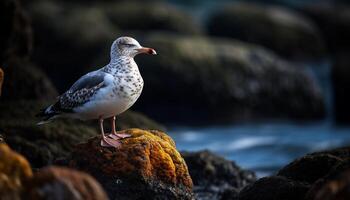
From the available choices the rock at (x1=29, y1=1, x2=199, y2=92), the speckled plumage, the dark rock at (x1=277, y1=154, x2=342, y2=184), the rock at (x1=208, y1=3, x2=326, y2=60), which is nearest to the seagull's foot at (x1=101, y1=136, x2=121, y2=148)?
the speckled plumage

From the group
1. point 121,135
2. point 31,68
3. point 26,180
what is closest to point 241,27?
point 31,68

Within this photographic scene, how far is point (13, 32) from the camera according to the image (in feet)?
38.5

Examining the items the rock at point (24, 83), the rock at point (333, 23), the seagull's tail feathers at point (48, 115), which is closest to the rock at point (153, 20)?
the rock at point (333, 23)

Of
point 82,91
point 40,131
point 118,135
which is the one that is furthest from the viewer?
point 40,131

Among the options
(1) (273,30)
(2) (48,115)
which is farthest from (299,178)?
(1) (273,30)

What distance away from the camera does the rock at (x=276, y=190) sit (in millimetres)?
8000

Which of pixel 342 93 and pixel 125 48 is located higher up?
pixel 125 48

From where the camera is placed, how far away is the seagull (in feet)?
26.2

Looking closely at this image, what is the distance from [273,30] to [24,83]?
12.1m

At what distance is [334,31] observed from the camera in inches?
969

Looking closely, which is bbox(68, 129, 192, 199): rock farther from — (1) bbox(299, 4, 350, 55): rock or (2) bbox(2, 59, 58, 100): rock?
(1) bbox(299, 4, 350, 55): rock

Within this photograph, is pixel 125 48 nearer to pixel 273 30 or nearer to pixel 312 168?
pixel 312 168

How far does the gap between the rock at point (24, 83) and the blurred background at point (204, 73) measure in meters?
0.02

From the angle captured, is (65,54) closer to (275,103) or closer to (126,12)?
(126,12)
